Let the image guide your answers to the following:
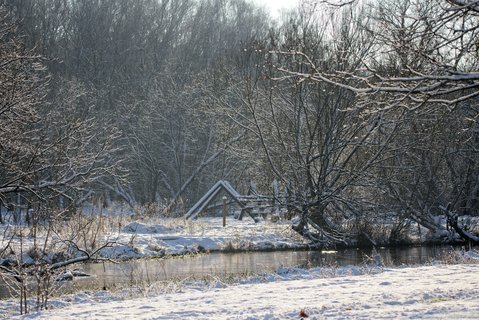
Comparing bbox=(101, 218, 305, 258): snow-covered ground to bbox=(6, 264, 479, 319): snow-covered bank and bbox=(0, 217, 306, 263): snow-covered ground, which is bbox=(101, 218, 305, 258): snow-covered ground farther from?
bbox=(6, 264, 479, 319): snow-covered bank

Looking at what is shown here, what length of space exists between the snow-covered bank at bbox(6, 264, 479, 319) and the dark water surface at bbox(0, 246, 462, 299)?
4428 millimetres

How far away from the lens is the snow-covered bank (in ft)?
25.2

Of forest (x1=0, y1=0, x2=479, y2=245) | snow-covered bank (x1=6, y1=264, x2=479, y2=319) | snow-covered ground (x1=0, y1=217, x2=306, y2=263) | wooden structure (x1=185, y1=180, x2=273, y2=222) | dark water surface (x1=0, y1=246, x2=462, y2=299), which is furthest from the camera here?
wooden structure (x1=185, y1=180, x2=273, y2=222)

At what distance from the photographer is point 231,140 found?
103ft

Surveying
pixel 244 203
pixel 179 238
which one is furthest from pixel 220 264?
pixel 244 203

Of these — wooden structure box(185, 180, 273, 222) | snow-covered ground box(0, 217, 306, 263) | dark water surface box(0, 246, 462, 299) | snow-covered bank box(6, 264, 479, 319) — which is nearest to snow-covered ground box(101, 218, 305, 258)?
snow-covered ground box(0, 217, 306, 263)

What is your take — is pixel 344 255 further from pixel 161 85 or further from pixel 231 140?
pixel 161 85

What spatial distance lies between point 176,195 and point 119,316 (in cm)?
2854

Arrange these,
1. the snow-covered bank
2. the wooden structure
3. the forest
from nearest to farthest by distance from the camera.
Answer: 1. the snow-covered bank
2. the forest
3. the wooden structure

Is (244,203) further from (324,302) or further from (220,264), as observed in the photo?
(324,302)

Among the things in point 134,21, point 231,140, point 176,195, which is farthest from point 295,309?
point 134,21

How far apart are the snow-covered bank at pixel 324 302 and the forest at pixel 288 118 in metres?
2.50

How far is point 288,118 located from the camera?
24312 mm

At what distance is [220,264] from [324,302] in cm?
1030
